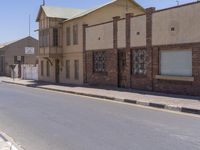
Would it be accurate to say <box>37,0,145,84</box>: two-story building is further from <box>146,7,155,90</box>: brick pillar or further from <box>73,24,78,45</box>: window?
<box>146,7,155,90</box>: brick pillar

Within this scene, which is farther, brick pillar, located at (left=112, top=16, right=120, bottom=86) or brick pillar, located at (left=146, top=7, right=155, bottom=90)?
brick pillar, located at (left=112, top=16, right=120, bottom=86)

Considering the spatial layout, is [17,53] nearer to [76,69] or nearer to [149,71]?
[76,69]

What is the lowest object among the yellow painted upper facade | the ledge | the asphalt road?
the asphalt road

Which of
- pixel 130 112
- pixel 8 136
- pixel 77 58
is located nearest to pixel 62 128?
pixel 8 136

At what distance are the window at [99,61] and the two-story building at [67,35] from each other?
2.28 metres

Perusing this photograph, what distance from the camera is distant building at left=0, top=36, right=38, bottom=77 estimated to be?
66.2 m

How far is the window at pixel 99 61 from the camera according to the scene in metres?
29.9

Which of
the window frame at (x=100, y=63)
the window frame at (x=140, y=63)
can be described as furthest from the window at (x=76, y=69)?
the window frame at (x=140, y=63)

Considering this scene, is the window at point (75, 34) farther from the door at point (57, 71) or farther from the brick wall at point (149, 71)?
the brick wall at point (149, 71)

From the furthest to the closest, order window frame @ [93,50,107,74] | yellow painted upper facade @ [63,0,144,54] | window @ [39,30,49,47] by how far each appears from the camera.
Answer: window @ [39,30,49,47] → yellow painted upper facade @ [63,0,144,54] → window frame @ [93,50,107,74]

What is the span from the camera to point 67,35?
37969 millimetres

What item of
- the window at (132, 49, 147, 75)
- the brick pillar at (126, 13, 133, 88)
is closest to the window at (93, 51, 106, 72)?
the brick pillar at (126, 13, 133, 88)

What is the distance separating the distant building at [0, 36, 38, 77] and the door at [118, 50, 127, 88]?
39763 mm

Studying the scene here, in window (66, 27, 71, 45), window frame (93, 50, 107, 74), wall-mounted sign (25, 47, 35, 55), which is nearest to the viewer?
window frame (93, 50, 107, 74)
